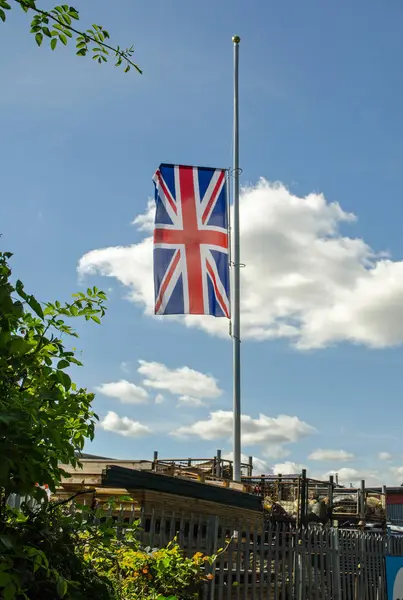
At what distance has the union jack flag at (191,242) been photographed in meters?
16.7

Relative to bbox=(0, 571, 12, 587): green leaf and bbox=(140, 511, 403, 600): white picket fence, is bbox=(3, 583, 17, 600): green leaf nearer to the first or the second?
bbox=(0, 571, 12, 587): green leaf

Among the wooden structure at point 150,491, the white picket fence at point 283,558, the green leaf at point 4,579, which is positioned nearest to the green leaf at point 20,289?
the green leaf at point 4,579

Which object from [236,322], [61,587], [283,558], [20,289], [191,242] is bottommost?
[283,558]

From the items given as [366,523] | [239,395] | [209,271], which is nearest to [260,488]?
[366,523]

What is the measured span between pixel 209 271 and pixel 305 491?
447 inches

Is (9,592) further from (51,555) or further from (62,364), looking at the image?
(62,364)

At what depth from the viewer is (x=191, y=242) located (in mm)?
17250

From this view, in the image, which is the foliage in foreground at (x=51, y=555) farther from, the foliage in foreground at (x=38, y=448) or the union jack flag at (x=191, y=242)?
the union jack flag at (x=191, y=242)

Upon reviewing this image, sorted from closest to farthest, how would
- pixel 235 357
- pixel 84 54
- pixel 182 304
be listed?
pixel 84 54 → pixel 182 304 → pixel 235 357

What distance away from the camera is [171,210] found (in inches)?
690

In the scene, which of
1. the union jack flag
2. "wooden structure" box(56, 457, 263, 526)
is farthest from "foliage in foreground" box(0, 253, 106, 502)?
the union jack flag

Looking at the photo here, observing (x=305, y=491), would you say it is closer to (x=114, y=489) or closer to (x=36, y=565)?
(x=114, y=489)

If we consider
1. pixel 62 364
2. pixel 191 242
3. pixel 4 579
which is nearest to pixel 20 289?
pixel 62 364

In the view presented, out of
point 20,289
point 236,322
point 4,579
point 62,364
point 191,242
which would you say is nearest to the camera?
point 4,579
